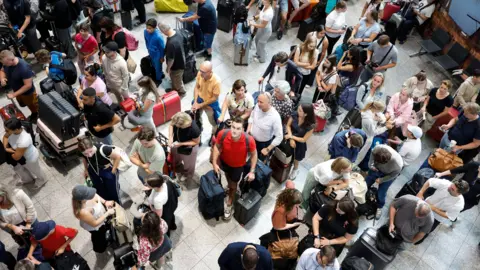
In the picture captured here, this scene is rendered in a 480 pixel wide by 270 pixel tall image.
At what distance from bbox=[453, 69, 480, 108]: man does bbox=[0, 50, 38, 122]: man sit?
7.08 metres

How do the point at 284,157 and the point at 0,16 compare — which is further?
the point at 0,16

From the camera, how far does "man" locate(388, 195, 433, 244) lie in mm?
4961

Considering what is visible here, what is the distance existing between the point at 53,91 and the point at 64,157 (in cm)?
99

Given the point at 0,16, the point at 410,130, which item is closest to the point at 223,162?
the point at 410,130

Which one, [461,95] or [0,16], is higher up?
[0,16]

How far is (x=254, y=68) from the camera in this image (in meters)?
8.72

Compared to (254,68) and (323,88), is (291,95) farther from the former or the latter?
(254,68)

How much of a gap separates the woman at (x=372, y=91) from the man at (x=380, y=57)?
0.85 meters

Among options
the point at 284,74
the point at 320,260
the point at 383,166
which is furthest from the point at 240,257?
the point at 284,74

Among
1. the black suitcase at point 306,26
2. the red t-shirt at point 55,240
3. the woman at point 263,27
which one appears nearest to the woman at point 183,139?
the red t-shirt at point 55,240

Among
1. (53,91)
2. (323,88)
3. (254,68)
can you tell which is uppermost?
(53,91)

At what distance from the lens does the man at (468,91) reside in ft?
23.2

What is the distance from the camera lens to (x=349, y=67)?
7203 mm

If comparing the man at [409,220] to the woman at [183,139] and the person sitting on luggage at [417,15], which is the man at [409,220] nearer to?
the woman at [183,139]
